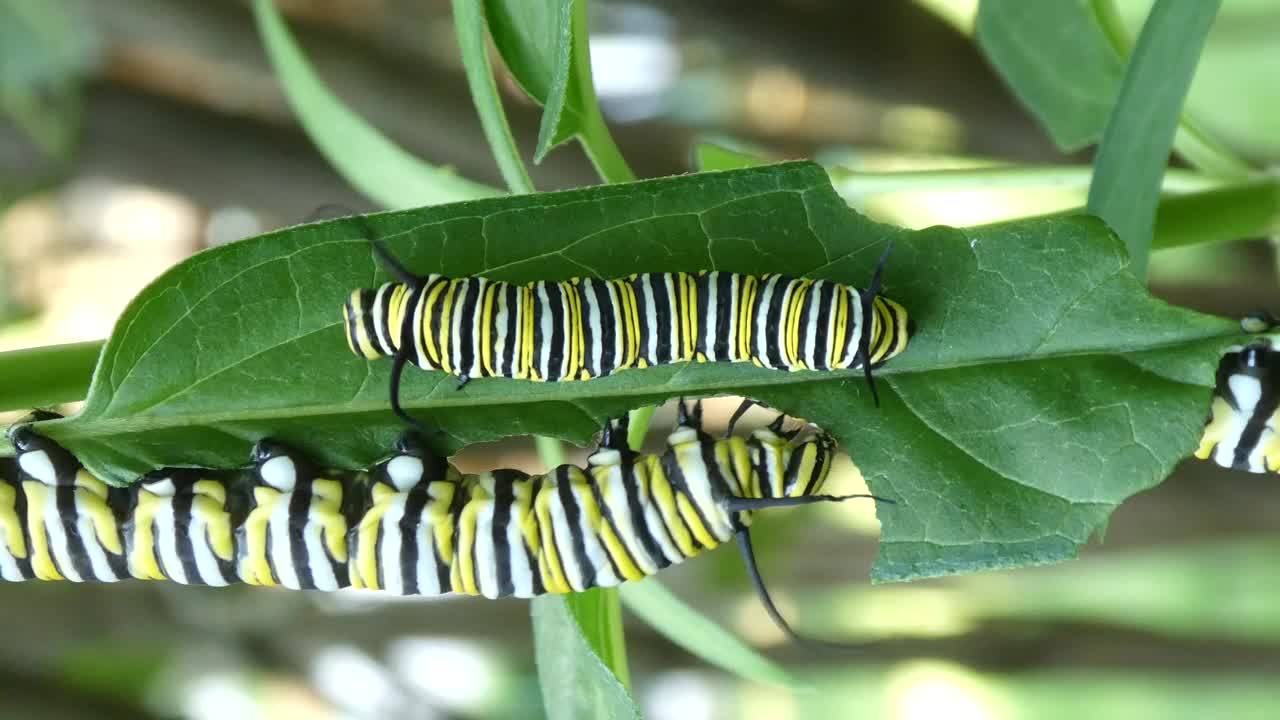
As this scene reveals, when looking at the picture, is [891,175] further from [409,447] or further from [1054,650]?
[1054,650]

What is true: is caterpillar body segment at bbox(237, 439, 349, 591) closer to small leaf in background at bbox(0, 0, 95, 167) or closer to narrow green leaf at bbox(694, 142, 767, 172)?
narrow green leaf at bbox(694, 142, 767, 172)

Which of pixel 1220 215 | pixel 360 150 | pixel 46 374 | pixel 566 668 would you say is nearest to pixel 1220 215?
pixel 1220 215

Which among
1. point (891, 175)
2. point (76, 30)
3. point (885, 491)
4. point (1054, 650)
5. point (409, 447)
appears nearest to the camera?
point (885, 491)

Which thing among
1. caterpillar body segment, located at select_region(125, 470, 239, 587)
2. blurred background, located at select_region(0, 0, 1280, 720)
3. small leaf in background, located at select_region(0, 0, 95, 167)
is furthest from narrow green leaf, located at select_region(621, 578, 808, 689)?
small leaf in background, located at select_region(0, 0, 95, 167)

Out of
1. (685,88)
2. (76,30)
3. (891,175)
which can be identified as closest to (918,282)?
(891,175)

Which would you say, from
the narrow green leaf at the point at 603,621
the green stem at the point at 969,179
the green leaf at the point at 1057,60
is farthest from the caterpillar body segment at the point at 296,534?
the green leaf at the point at 1057,60
